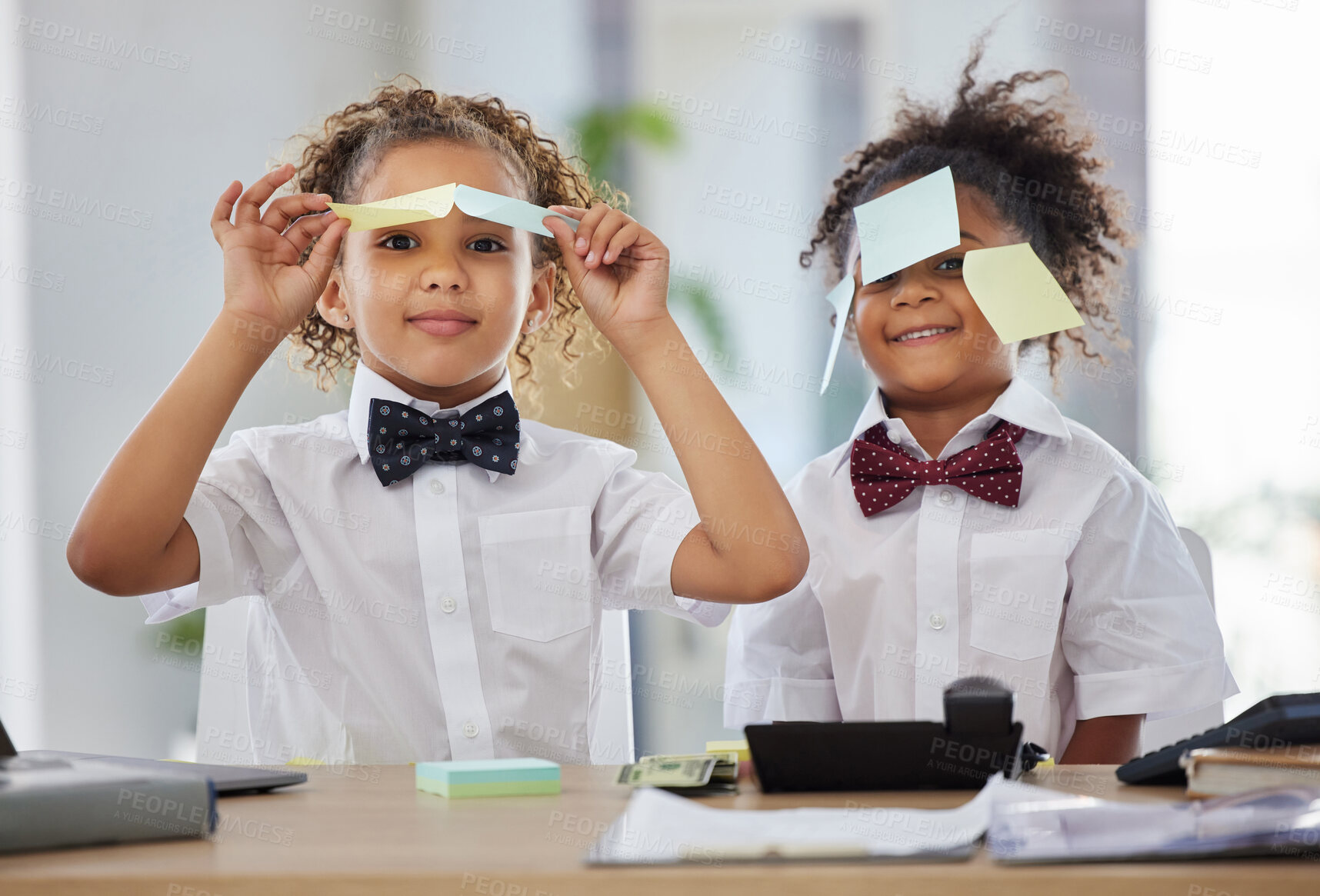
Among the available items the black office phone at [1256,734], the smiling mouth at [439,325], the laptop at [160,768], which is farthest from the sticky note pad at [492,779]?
the smiling mouth at [439,325]

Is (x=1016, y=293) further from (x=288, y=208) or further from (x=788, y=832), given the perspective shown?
(x=788, y=832)

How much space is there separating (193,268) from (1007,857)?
2396 mm

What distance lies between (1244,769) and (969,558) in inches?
29.5

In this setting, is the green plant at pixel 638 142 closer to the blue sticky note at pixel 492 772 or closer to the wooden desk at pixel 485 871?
the blue sticky note at pixel 492 772

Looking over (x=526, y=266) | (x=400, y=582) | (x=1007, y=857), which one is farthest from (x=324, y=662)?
(x=1007, y=857)

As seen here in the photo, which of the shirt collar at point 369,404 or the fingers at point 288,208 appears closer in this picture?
the fingers at point 288,208

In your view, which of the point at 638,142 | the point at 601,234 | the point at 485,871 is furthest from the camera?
the point at 638,142

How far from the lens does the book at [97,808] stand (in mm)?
597

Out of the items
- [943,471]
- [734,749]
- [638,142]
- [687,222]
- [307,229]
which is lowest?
[734,749]

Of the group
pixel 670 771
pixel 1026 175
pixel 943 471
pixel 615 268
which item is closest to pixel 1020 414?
pixel 943 471

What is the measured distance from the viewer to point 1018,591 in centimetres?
141

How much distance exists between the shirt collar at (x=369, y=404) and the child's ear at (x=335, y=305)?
9cm

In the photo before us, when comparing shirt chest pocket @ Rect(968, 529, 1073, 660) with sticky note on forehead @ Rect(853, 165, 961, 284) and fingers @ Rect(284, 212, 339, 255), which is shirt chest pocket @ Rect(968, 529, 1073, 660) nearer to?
sticky note on forehead @ Rect(853, 165, 961, 284)

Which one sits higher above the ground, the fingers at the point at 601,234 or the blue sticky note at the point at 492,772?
the fingers at the point at 601,234
